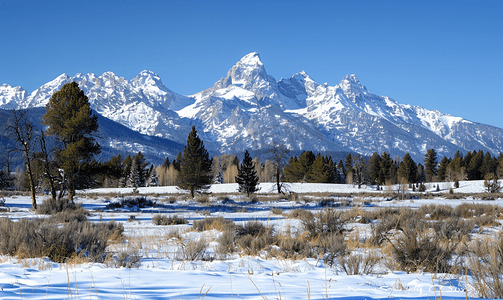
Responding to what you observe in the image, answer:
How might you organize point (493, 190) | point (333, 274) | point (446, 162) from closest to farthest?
point (333, 274), point (493, 190), point (446, 162)

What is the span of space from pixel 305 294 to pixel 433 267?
3128 millimetres

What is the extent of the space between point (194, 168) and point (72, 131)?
13166 mm

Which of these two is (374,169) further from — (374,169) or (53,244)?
(53,244)

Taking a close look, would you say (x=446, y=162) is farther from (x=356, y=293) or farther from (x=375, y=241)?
(x=356, y=293)

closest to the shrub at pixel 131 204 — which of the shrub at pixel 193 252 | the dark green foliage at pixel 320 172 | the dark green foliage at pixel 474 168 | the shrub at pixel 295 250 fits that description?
the shrub at pixel 193 252

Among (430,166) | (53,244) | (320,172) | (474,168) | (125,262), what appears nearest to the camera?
(125,262)

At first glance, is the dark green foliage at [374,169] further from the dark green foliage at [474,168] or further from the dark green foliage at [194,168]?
the dark green foliage at [194,168]

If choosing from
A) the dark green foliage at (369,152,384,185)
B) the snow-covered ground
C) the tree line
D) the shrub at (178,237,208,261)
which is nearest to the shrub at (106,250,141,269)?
the snow-covered ground

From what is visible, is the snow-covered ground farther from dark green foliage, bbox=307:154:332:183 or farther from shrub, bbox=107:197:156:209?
dark green foliage, bbox=307:154:332:183

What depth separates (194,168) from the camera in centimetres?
3572

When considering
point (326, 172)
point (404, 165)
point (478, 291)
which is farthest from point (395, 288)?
point (404, 165)

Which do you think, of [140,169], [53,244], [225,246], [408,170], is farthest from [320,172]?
[53,244]

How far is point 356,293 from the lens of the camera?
11.2 ft

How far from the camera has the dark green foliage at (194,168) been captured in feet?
117
